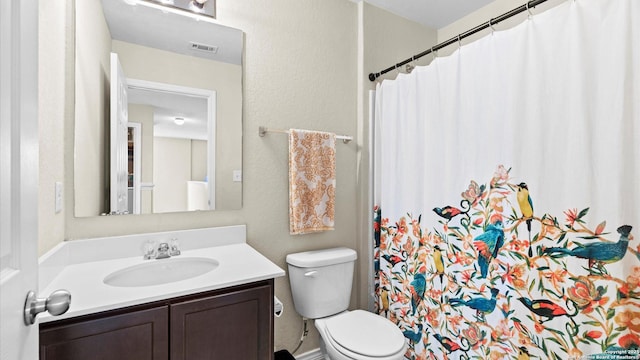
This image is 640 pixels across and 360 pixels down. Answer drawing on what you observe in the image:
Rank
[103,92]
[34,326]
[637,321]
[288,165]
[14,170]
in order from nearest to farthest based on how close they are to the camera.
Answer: [14,170], [34,326], [637,321], [103,92], [288,165]

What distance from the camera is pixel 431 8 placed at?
7.11ft

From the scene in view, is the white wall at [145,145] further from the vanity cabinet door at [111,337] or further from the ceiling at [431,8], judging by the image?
the ceiling at [431,8]

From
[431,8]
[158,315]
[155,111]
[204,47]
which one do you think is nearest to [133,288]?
[158,315]

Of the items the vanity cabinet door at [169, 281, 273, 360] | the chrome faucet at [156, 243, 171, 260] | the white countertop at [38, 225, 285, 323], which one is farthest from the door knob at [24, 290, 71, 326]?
the chrome faucet at [156, 243, 171, 260]

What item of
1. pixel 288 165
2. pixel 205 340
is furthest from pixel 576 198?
pixel 205 340

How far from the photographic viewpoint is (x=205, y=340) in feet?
3.62

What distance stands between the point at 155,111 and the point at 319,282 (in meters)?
1.30

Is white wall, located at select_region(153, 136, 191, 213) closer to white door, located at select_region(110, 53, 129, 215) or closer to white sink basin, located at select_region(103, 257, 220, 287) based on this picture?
white door, located at select_region(110, 53, 129, 215)

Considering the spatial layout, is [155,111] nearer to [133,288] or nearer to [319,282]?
[133,288]

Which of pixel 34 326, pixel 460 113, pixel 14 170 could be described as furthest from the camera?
pixel 460 113

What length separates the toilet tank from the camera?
5.65 feet

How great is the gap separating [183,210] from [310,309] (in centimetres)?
91

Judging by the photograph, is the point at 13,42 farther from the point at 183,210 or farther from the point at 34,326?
the point at 183,210

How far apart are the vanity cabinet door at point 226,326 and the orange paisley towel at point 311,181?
64 cm
